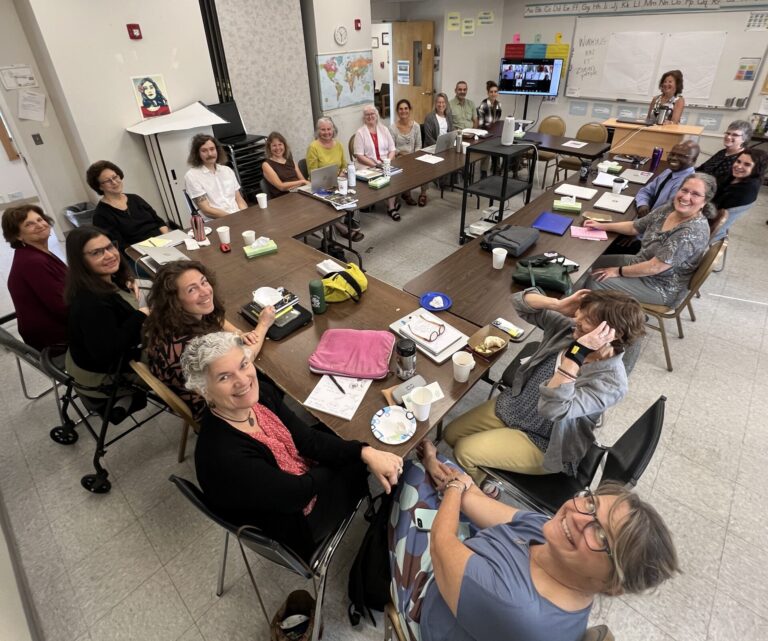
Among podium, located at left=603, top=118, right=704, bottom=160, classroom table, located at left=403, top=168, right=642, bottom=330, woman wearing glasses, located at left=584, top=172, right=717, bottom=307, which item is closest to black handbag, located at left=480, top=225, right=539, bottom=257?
classroom table, located at left=403, top=168, right=642, bottom=330

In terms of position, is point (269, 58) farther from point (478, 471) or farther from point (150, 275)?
point (478, 471)

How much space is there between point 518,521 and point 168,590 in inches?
62.4

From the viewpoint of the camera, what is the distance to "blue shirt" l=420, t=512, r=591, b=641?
3.24 ft

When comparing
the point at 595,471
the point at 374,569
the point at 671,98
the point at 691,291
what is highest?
the point at 671,98

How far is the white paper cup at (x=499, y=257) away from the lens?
254cm

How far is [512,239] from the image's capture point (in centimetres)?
273

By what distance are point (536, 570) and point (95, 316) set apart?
2.07 metres

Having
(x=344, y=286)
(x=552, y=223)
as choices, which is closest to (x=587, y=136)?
(x=552, y=223)

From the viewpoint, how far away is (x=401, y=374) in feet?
5.86

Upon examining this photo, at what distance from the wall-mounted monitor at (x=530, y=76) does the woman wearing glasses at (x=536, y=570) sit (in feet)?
24.0

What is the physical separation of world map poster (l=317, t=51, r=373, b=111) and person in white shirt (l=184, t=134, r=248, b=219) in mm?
2922

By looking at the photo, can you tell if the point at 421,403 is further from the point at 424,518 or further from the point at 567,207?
the point at 567,207

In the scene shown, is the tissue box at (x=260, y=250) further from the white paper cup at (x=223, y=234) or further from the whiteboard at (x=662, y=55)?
the whiteboard at (x=662, y=55)

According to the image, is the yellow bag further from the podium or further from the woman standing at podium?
the woman standing at podium
